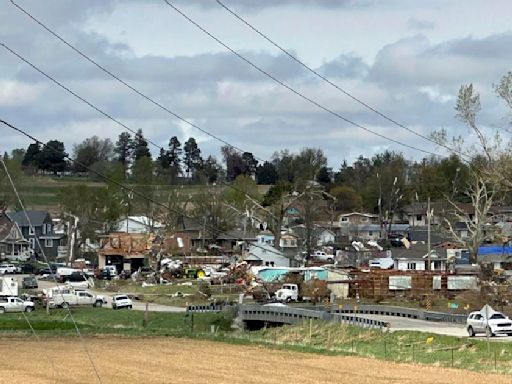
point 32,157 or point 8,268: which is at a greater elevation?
point 32,157

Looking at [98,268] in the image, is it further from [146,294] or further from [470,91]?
[470,91]

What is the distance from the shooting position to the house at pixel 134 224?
131125mm

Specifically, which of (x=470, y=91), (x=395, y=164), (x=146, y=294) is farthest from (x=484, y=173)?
(x=395, y=164)

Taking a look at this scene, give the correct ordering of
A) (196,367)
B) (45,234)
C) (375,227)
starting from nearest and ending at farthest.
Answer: (196,367)
(45,234)
(375,227)

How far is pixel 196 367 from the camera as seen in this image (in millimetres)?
39500

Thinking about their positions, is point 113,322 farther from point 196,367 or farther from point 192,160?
point 192,160

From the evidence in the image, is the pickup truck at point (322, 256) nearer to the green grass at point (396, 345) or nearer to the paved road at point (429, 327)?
Answer: the paved road at point (429, 327)

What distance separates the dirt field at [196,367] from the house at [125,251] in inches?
2469

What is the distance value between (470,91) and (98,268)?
64751mm

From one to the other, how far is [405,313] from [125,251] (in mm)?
51674

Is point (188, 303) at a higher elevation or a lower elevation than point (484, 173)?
lower

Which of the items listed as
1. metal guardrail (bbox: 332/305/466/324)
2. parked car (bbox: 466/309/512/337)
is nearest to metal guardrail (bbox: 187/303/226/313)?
metal guardrail (bbox: 332/305/466/324)

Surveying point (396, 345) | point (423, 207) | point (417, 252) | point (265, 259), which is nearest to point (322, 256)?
point (265, 259)

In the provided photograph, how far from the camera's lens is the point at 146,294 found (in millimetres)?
90000
